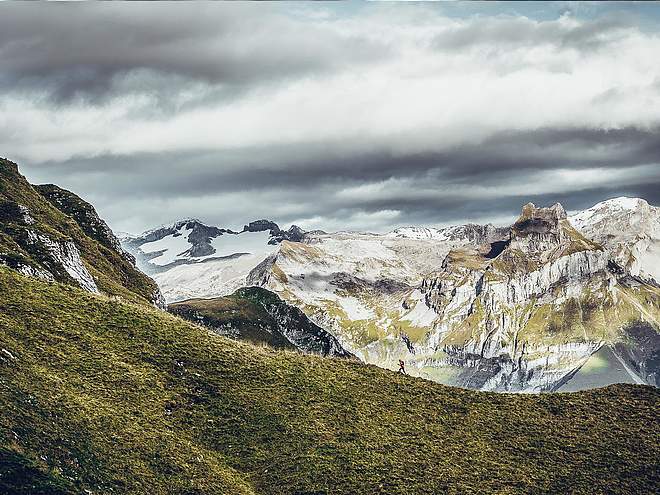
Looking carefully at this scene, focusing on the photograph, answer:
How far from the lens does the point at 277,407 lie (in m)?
80.4

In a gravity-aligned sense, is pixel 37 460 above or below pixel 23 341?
below

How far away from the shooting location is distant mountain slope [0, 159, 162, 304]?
117562mm

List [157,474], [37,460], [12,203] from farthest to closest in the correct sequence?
[12,203], [157,474], [37,460]

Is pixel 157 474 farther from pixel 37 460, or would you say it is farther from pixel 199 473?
pixel 37 460

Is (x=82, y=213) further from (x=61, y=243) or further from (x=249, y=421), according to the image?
(x=249, y=421)

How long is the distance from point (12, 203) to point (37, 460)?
3157 inches

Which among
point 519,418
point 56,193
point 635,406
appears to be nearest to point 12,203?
point 56,193

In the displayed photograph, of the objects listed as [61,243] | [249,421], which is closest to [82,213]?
[61,243]

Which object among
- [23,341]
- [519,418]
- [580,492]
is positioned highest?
[23,341]

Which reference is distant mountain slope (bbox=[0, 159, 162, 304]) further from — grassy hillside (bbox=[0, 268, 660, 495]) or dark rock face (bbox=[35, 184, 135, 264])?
grassy hillside (bbox=[0, 268, 660, 495])

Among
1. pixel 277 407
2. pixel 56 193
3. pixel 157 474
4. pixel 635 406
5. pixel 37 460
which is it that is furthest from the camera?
pixel 56 193

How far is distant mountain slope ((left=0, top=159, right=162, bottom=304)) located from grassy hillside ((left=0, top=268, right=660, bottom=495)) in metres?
28.5

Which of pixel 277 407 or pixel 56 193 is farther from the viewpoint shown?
pixel 56 193

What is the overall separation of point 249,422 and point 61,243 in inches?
2448
